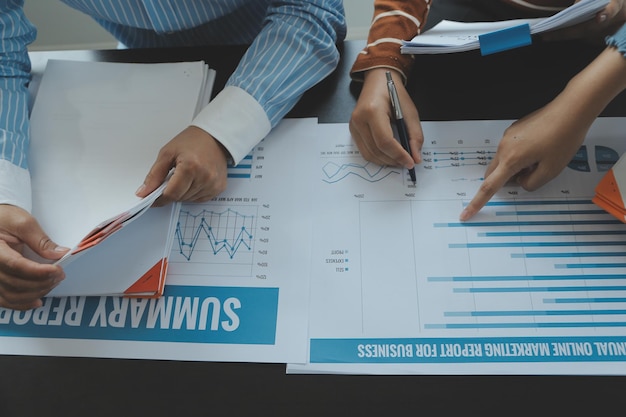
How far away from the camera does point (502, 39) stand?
0.59m

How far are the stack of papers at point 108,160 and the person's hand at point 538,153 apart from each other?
392 mm

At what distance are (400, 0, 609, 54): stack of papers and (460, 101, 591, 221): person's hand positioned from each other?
0.34 feet

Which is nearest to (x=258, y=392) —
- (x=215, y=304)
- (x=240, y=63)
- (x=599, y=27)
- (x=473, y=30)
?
(x=215, y=304)

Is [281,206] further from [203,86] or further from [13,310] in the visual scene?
[13,310]

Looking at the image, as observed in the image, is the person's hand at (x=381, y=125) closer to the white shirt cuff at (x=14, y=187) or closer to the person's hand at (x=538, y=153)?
the person's hand at (x=538, y=153)

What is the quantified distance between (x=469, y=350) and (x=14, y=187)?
0.57 metres

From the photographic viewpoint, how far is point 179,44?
83 cm

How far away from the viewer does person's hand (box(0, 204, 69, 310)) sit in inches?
19.9

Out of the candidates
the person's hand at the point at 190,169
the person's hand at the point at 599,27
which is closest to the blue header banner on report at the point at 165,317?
the person's hand at the point at 190,169

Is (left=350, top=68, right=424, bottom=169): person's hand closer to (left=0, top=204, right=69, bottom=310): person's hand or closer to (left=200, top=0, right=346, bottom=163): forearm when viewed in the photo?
(left=200, top=0, right=346, bottom=163): forearm

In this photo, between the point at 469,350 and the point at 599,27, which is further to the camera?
the point at 599,27

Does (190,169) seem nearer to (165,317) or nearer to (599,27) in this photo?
(165,317)

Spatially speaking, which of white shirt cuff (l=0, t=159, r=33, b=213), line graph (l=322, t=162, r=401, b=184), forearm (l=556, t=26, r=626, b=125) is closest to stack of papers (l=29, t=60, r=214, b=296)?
white shirt cuff (l=0, t=159, r=33, b=213)

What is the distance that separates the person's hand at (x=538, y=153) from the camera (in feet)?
1.85
